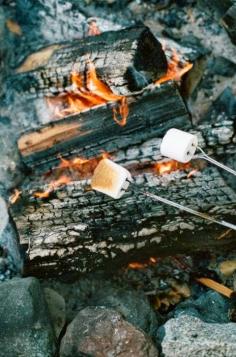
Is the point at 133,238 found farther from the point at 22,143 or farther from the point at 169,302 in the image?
the point at 22,143

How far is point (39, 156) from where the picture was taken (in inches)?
158

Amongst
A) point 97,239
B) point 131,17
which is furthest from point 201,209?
point 131,17

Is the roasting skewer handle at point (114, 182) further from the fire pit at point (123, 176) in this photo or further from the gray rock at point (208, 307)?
the gray rock at point (208, 307)

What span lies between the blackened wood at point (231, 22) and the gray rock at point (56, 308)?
104 inches

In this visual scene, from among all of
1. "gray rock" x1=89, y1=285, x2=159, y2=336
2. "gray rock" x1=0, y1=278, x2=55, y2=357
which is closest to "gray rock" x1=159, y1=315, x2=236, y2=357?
"gray rock" x1=89, y1=285, x2=159, y2=336

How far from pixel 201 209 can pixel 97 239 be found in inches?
32.8

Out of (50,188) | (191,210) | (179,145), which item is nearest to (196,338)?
(191,210)

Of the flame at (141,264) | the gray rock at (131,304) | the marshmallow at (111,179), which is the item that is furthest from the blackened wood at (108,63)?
the gray rock at (131,304)

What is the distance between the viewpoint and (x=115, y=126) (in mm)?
3816

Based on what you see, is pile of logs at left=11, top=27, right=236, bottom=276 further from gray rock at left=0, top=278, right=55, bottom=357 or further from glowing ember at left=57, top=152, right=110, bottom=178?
gray rock at left=0, top=278, right=55, bottom=357

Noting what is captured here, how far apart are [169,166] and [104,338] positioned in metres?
1.34

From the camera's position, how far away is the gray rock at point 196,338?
3037mm

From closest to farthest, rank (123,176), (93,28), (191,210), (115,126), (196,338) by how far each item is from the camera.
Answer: (196,338) → (123,176) → (191,210) → (115,126) → (93,28)

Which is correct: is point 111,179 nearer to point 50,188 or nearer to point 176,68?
point 50,188
